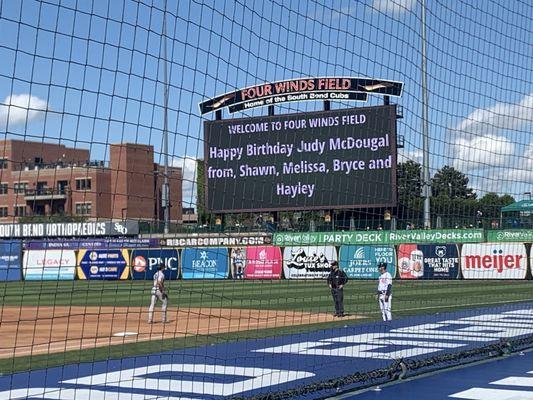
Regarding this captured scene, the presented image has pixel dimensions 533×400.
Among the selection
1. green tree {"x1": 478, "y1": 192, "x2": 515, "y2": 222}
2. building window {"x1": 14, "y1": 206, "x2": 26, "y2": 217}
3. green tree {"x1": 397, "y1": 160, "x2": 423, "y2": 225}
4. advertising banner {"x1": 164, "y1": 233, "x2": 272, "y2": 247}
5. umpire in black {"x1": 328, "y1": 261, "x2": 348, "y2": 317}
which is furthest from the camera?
umpire in black {"x1": 328, "y1": 261, "x2": 348, "y2": 317}

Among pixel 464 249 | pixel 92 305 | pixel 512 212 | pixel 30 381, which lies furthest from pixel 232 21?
pixel 464 249

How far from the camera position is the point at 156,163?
814 centimetres

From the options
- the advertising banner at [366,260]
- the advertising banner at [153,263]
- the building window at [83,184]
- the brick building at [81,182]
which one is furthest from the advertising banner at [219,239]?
the advertising banner at [153,263]

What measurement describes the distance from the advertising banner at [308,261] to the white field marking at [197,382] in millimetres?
23244

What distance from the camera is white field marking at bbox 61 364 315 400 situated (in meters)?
9.64

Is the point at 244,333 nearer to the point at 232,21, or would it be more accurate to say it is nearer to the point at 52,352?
the point at 52,352

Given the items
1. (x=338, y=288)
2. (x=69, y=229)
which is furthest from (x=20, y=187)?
(x=338, y=288)

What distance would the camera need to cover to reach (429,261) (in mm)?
35281

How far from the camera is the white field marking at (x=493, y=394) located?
911cm

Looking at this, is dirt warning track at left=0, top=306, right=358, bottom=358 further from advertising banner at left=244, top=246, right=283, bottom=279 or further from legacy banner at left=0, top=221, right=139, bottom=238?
advertising banner at left=244, top=246, right=283, bottom=279

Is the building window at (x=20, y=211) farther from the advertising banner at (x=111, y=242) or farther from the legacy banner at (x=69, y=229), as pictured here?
the advertising banner at (x=111, y=242)

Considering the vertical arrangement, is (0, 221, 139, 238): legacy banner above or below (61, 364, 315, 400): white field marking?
above

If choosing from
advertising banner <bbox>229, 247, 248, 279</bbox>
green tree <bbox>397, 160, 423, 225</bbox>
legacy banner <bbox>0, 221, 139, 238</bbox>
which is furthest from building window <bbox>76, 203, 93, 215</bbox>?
advertising banner <bbox>229, 247, 248, 279</bbox>

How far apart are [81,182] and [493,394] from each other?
4.79 m
